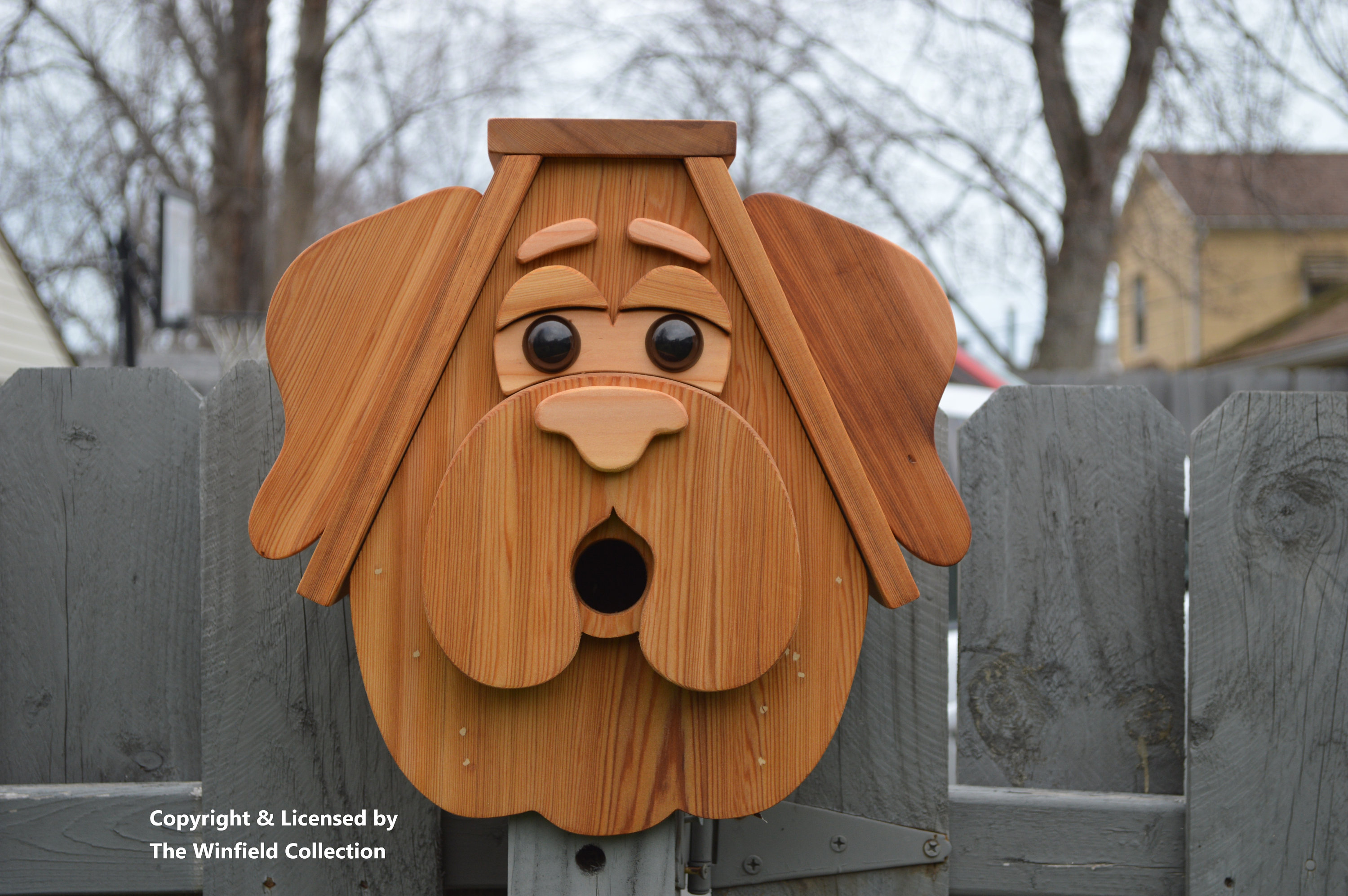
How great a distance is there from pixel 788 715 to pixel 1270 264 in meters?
25.4

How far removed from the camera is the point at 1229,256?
22000 millimetres

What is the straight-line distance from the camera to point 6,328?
309 inches

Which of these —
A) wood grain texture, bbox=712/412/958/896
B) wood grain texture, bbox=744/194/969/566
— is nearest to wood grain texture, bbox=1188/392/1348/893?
wood grain texture, bbox=712/412/958/896

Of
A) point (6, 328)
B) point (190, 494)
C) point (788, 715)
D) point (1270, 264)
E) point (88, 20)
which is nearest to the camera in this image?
point (788, 715)

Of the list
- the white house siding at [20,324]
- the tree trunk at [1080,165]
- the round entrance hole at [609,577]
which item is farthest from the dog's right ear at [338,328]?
the tree trunk at [1080,165]

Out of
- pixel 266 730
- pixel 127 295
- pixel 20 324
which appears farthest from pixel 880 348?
→ pixel 20 324

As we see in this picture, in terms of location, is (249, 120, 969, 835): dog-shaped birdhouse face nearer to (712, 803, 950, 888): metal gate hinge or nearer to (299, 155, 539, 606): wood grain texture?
(299, 155, 539, 606): wood grain texture

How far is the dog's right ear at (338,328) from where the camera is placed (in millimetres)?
1110

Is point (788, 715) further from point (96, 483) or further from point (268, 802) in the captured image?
point (96, 483)

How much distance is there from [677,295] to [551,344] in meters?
0.15

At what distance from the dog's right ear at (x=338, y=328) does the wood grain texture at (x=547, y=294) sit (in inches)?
3.8

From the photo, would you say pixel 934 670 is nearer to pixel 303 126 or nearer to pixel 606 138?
pixel 606 138

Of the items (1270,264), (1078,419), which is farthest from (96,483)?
(1270,264)

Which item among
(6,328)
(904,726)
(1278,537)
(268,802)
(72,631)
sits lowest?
(268,802)
